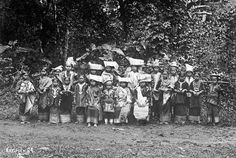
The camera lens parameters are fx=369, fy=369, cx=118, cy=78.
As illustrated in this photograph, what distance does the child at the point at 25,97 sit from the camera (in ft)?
32.0

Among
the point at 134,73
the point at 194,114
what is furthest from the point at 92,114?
the point at 194,114

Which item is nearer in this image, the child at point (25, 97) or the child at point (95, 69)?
the child at point (25, 97)

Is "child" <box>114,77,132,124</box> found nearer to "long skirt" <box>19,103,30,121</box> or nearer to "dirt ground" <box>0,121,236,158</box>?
"dirt ground" <box>0,121,236,158</box>

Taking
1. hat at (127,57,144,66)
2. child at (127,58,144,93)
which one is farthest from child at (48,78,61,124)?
hat at (127,57,144,66)

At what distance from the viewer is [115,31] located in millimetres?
12359

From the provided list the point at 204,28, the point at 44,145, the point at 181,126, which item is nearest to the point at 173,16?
the point at 204,28

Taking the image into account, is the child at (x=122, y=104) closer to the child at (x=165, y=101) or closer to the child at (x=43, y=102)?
the child at (x=165, y=101)

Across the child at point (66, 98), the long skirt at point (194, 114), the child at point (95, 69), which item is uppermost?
the child at point (95, 69)

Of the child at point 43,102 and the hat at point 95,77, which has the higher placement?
the hat at point 95,77

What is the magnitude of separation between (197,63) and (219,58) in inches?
27.7

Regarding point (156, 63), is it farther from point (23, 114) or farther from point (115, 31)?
point (23, 114)

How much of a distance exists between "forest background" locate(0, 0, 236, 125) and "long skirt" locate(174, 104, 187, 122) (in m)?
1.94

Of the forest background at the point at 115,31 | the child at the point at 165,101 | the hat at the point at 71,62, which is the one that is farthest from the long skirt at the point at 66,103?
the child at the point at 165,101

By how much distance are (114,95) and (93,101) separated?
0.58 m
